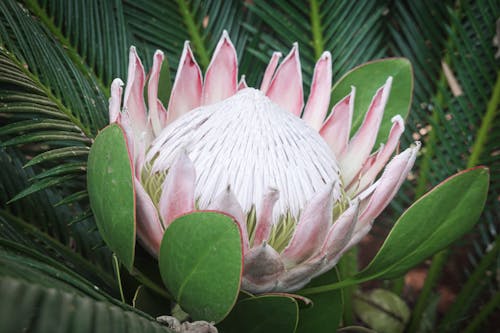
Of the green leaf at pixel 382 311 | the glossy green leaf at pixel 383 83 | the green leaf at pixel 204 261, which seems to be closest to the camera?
the green leaf at pixel 204 261

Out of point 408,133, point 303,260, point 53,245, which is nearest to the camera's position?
point 303,260

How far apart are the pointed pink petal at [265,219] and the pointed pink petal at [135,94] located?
0.98ft

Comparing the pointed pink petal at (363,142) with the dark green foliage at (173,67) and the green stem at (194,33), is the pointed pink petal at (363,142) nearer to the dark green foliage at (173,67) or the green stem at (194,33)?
the dark green foliage at (173,67)

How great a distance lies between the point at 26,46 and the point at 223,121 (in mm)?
394

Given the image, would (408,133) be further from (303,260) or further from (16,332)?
(16,332)

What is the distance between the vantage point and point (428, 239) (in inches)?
38.0

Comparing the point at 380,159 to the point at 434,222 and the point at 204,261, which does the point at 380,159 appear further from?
the point at 204,261

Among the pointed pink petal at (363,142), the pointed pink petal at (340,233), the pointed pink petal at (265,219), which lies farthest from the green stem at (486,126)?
the pointed pink petal at (265,219)

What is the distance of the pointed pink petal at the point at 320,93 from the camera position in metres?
1.17

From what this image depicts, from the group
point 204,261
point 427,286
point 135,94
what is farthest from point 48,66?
point 427,286

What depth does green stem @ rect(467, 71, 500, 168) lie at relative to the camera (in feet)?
5.03

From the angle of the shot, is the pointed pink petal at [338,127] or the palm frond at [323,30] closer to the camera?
the pointed pink petal at [338,127]

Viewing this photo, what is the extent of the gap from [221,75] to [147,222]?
1.28 ft

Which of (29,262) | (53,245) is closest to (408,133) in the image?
(53,245)
